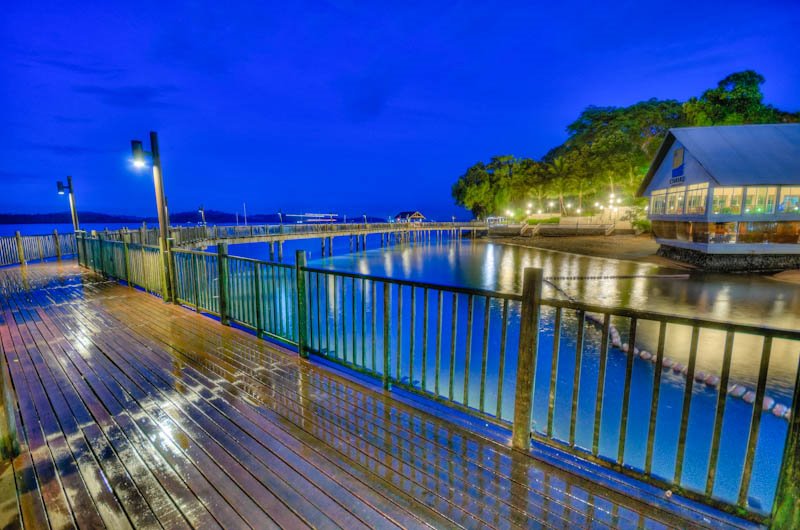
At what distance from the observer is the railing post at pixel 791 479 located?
1446 millimetres

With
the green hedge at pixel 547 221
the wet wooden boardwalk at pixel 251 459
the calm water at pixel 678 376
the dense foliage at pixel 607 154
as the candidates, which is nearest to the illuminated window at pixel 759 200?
the calm water at pixel 678 376

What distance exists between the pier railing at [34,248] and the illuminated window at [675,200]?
30902 mm

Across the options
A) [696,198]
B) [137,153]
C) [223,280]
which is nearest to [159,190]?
[137,153]

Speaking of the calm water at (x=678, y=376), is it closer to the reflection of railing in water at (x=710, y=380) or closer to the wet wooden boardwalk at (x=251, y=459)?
the reflection of railing in water at (x=710, y=380)

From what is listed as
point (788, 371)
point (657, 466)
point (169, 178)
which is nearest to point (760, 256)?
point (788, 371)

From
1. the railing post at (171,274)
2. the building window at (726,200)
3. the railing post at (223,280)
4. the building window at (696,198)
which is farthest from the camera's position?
the building window at (696,198)

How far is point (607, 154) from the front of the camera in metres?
36.0

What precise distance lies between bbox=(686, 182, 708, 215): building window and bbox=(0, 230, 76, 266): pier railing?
97.8 feet

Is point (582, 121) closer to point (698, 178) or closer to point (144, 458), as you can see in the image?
point (698, 178)

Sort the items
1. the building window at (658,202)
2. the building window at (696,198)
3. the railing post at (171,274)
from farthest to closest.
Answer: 1. the building window at (658,202)
2. the building window at (696,198)
3. the railing post at (171,274)

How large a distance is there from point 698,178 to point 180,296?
80.4ft

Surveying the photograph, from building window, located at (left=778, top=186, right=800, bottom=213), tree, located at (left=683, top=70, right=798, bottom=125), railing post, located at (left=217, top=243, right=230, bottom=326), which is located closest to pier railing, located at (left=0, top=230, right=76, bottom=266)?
A: railing post, located at (left=217, top=243, right=230, bottom=326)

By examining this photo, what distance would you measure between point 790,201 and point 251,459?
1037 inches

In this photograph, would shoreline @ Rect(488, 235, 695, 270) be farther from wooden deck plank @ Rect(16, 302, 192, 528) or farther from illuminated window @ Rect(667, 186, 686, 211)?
wooden deck plank @ Rect(16, 302, 192, 528)
